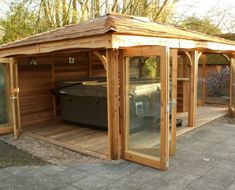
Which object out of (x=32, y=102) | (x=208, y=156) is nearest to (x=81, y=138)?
(x=32, y=102)

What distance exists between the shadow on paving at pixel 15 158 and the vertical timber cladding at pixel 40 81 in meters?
2.03

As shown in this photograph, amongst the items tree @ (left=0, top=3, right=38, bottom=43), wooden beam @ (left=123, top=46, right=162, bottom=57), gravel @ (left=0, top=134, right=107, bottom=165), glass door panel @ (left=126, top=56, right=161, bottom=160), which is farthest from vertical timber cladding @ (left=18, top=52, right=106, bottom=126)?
wooden beam @ (left=123, top=46, right=162, bottom=57)

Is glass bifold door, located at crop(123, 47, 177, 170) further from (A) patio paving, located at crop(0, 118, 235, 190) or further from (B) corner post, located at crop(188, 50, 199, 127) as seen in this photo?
(B) corner post, located at crop(188, 50, 199, 127)

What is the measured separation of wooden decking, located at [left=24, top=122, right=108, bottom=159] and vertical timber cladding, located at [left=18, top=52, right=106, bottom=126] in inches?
17.3

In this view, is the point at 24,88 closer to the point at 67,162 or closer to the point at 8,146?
the point at 8,146

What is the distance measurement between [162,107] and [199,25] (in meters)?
9.99

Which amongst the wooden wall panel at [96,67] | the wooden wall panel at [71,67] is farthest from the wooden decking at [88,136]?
the wooden wall panel at [96,67]

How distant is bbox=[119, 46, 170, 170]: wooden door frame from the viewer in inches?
165

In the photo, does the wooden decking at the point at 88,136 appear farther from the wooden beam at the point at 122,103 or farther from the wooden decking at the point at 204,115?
the wooden beam at the point at 122,103

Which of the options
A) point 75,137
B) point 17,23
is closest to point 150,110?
point 75,137

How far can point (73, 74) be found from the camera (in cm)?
886

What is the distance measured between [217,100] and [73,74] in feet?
20.3

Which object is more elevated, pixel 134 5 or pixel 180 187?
pixel 134 5

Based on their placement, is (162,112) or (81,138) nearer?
(162,112)
